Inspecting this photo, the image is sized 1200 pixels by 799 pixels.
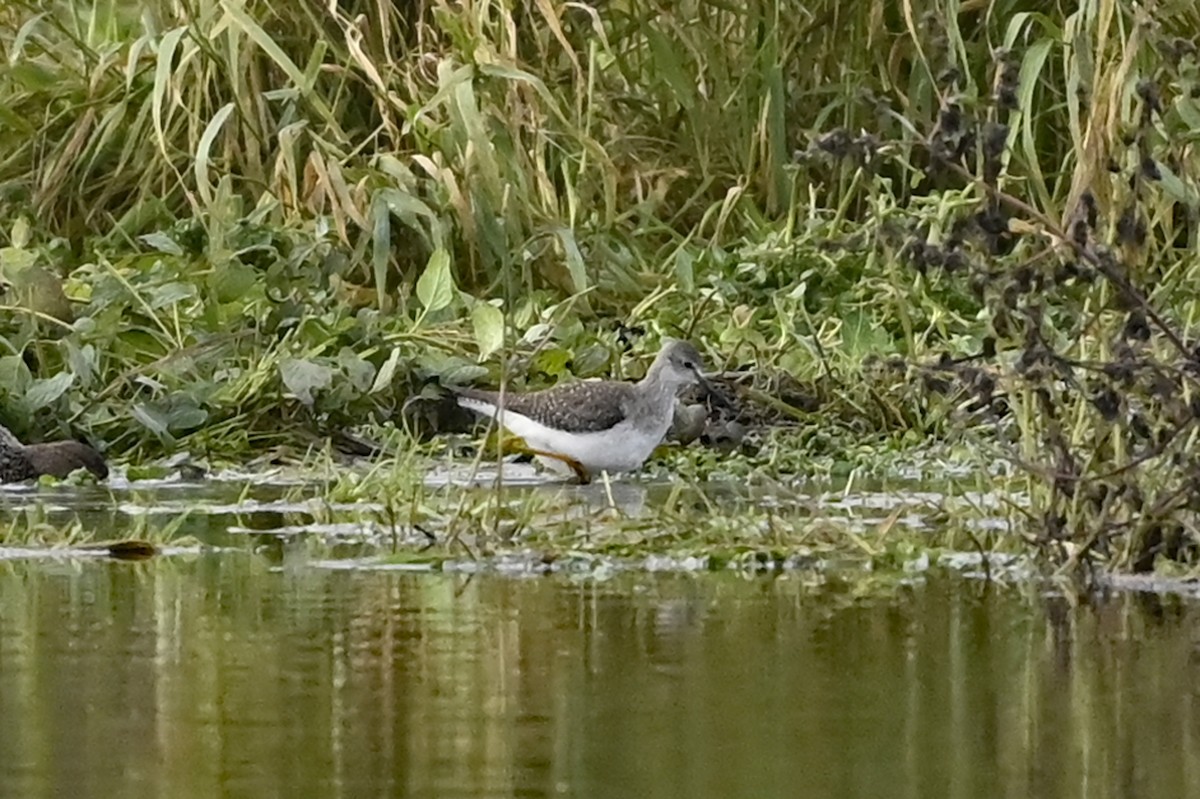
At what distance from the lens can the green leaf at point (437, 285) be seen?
10.6 m

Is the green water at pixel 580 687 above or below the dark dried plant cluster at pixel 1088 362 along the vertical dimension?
below

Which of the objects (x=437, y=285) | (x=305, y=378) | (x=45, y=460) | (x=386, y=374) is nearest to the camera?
(x=45, y=460)

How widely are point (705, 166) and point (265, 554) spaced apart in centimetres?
609

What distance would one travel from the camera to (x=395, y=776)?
4.04 meters

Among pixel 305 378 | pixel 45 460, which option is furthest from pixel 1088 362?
pixel 305 378

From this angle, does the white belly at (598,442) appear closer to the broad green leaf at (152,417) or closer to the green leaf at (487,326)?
the green leaf at (487,326)

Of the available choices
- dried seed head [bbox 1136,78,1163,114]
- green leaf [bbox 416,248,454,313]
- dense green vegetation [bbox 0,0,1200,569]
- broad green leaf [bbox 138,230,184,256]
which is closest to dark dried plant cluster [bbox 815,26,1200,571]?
dried seed head [bbox 1136,78,1163,114]

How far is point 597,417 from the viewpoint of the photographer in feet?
30.9

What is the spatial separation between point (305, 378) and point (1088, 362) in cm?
408

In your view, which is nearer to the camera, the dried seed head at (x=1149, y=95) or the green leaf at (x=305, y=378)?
→ the dried seed head at (x=1149, y=95)

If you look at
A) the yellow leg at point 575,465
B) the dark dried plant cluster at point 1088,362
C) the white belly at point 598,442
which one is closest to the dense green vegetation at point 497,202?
the white belly at point 598,442

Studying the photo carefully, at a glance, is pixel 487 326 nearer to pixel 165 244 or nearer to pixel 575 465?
pixel 575 465

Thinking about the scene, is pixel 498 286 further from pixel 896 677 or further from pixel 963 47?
pixel 896 677

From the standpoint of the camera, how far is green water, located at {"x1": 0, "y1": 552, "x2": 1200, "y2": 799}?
13.3ft
